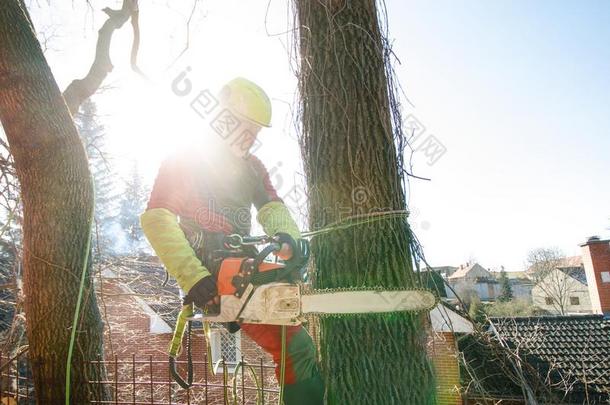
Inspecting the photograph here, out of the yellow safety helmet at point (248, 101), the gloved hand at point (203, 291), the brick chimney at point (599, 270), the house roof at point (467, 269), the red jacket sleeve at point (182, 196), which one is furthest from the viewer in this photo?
the house roof at point (467, 269)

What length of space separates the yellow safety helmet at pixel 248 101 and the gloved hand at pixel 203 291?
3.04 feet

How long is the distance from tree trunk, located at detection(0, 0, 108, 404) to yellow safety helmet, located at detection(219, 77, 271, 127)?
233 centimetres

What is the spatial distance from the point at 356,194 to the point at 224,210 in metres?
0.87

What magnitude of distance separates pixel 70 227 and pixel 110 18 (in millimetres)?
4389

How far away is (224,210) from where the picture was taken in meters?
2.30

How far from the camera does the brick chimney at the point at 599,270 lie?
17.9 metres

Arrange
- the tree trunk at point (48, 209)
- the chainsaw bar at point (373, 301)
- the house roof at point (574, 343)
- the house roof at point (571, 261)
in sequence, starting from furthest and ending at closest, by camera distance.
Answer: the house roof at point (571, 261)
the house roof at point (574, 343)
the tree trunk at point (48, 209)
the chainsaw bar at point (373, 301)

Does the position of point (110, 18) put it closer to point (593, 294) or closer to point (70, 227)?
point (70, 227)

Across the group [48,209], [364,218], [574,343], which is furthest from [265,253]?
[574,343]

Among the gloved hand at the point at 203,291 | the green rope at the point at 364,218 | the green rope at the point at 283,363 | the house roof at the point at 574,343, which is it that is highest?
the green rope at the point at 364,218

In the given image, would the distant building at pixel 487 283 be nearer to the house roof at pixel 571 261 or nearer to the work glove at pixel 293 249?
the house roof at pixel 571 261

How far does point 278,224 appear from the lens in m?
2.45

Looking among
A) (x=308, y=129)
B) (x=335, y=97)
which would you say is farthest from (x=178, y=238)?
(x=335, y=97)

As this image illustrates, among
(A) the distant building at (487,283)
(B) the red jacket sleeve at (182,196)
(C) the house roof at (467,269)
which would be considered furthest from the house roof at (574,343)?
(C) the house roof at (467,269)
